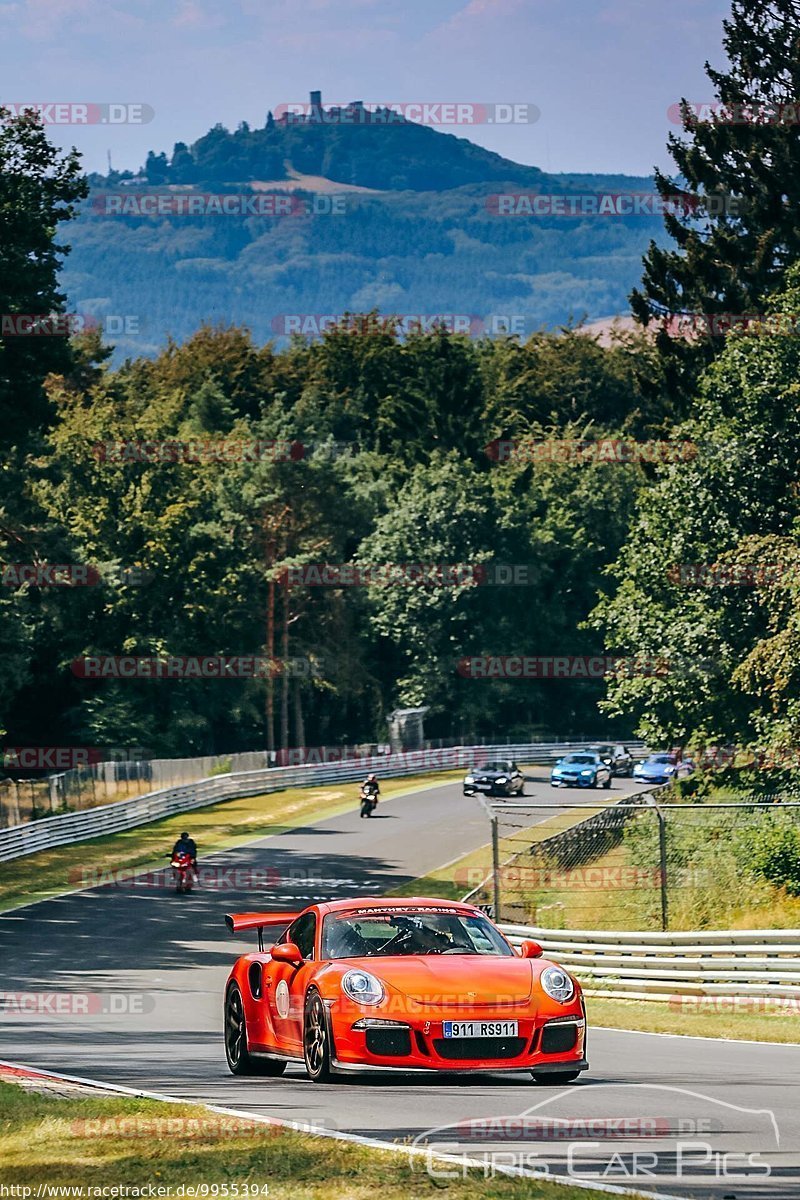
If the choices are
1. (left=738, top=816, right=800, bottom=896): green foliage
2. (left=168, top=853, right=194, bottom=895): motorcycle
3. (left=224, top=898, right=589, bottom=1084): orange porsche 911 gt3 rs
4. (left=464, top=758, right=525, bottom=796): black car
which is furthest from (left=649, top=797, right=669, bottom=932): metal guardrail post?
(left=464, top=758, right=525, bottom=796): black car

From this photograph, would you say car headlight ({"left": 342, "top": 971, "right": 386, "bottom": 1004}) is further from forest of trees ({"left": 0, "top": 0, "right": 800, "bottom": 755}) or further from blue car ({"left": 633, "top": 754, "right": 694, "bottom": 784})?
blue car ({"left": 633, "top": 754, "right": 694, "bottom": 784})

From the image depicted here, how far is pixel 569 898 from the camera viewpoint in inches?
1373

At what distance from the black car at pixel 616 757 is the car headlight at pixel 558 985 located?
57973 mm

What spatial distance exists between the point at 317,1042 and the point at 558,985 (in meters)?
1.66

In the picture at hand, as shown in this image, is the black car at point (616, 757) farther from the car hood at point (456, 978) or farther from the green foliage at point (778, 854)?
the car hood at point (456, 978)

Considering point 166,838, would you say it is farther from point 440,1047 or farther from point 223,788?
point 440,1047

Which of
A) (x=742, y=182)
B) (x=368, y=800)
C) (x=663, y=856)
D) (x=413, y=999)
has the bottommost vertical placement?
(x=368, y=800)

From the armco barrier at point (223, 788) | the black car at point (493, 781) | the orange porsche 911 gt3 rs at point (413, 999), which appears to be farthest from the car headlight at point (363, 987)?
the black car at point (493, 781)

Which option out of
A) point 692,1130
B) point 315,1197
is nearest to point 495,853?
point 692,1130

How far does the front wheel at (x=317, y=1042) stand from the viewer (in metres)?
12.0

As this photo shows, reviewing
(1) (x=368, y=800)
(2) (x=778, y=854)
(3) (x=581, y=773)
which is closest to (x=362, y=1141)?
(2) (x=778, y=854)

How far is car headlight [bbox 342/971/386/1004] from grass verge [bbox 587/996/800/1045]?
265 inches

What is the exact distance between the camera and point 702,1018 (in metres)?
20.7

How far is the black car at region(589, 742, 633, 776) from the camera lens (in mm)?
70875
